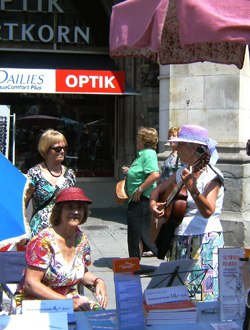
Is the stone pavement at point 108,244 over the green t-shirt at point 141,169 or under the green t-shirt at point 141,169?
under

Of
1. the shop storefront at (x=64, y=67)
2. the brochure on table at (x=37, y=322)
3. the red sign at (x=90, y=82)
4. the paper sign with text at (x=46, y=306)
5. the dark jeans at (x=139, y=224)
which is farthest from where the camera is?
the shop storefront at (x=64, y=67)

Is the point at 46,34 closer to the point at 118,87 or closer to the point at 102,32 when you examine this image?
the point at 102,32

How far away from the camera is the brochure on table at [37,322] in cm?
217

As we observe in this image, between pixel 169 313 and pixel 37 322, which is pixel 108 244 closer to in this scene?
pixel 169 313

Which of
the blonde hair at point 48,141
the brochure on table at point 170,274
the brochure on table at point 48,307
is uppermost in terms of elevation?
the blonde hair at point 48,141

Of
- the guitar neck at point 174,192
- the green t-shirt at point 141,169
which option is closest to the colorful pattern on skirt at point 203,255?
the guitar neck at point 174,192

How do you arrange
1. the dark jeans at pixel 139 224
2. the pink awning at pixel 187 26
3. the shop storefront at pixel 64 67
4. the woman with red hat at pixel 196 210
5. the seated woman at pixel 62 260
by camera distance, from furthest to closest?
the shop storefront at pixel 64 67
the dark jeans at pixel 139 224
the woman with red hat at pixel 196 210
the seated woman at pixel 62 260
the pink awning at pixel 187 26

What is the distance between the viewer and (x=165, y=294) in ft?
7.89

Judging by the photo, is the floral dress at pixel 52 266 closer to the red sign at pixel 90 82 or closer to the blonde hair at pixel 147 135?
the blonde hair at pixel 147 135

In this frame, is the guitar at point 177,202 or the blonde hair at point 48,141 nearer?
the guitar at point 177,202

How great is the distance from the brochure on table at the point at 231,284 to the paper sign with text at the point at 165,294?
0.21 meters

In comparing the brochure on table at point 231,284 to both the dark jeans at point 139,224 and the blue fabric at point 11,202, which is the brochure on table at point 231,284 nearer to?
the blue fabric at point 11,202

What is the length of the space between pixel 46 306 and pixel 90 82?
7.43 metres

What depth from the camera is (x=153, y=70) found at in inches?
400
